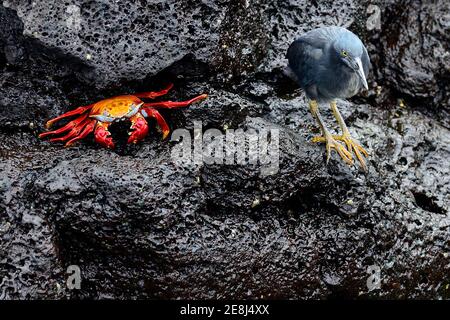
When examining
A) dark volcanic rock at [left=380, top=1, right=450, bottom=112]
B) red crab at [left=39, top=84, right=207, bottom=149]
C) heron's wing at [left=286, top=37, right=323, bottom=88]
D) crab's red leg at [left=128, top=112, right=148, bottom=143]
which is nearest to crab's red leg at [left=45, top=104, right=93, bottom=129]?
red crab at [left=39, top=84, right=207, bottom=149]

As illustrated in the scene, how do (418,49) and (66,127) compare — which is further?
(418,49)

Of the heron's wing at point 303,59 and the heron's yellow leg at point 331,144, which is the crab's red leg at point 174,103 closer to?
the heron's wing at point 303,59

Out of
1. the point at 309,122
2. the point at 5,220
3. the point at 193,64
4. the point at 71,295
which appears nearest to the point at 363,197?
the point at 309,122

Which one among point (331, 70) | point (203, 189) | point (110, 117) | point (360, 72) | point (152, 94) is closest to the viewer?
point (360, 72)

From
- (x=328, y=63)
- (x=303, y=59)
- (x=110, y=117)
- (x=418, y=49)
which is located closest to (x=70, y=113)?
(x=110, y=117)

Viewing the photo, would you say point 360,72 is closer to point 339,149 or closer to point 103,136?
point 339,149
